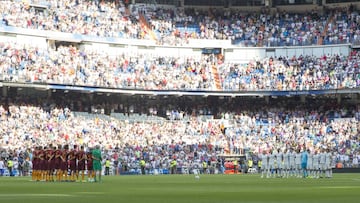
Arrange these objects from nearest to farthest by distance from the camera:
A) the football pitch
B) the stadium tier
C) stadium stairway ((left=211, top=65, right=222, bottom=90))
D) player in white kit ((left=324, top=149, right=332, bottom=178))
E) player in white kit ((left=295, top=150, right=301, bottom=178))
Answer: the football pitch → player in white kit ((left=324, top=149, right=332, bottom=178)) → player in white kit ((left=295, top=150, right=301, bottom=178)) → the stadium tier → stadium stairway ((left=211, top=65, right=222, bottom=90))

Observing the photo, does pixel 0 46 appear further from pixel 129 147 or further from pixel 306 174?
pixel 306 174

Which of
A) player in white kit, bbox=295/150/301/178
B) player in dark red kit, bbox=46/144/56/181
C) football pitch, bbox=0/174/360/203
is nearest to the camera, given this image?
football pitch, bbox=0/174/360/203

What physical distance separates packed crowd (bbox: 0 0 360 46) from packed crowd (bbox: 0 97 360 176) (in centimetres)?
812

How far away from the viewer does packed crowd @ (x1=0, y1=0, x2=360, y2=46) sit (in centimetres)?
7638

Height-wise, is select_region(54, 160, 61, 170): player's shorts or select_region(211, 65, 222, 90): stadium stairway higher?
select_region(211, 65, 222, 90): stadium stairway

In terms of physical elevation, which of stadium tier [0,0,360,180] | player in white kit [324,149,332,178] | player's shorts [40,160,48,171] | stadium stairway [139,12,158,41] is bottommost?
player in white kit [324,149,332,178]

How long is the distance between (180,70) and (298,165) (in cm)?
2839

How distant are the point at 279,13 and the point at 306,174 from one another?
121 feet

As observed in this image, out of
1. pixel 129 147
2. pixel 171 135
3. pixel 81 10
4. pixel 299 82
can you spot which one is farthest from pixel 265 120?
pixel 81 10

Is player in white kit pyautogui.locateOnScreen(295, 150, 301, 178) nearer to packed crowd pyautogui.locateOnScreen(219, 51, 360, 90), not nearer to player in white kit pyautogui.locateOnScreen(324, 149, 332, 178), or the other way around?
player in white kit pyautogui.locateOnScreen(324, 149, 332, 178)

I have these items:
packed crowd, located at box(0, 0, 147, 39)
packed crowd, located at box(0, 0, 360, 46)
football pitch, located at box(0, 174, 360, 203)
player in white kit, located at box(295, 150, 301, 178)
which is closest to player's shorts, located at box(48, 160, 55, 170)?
football pitch, located at box(0, 174, 360, 203)

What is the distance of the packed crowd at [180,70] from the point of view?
69.6 meters

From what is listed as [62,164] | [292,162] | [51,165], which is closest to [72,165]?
[62,164]

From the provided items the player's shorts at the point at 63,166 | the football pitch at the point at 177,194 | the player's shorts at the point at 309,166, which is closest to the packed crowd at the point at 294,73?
the player's shorts at the point at 309,166
